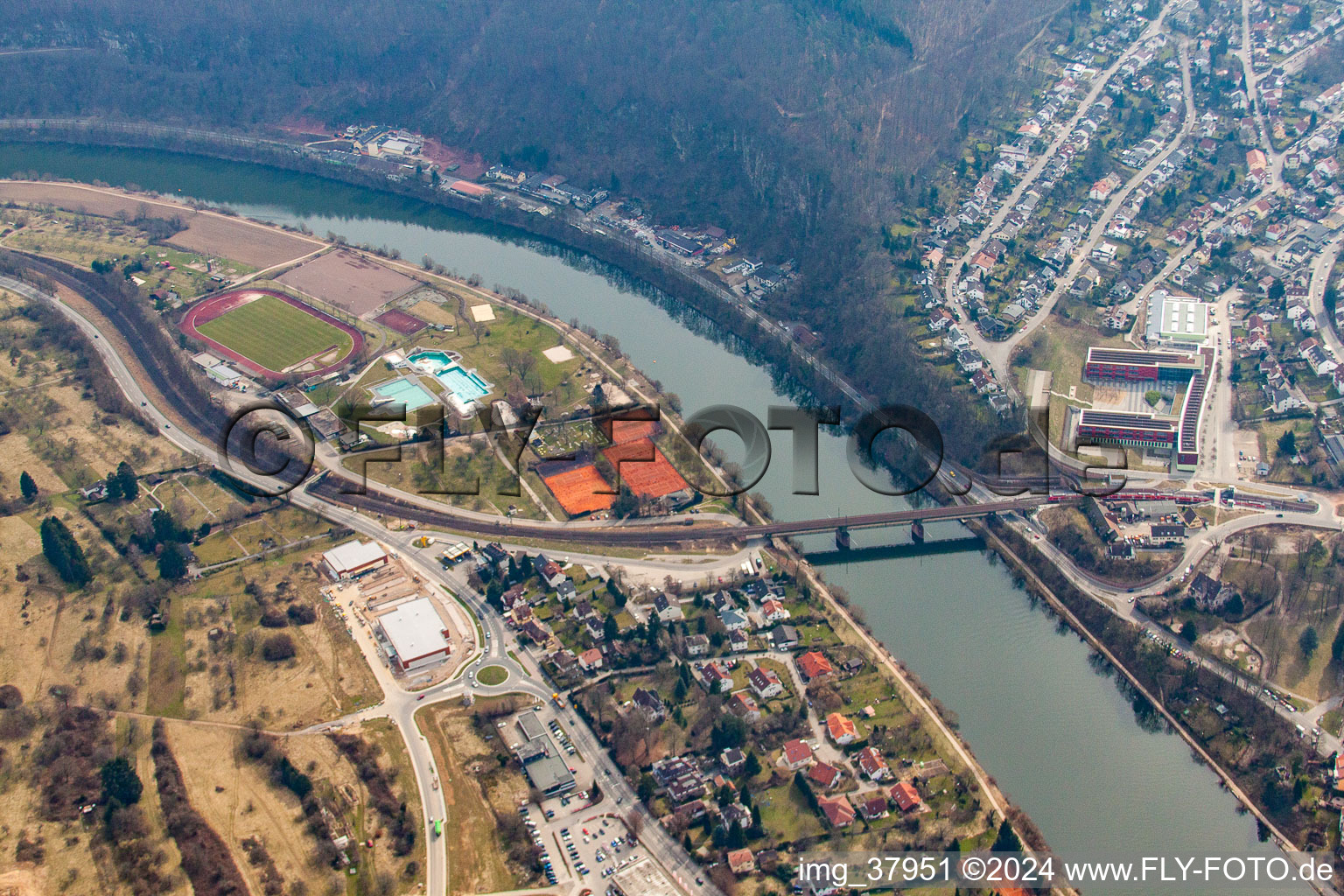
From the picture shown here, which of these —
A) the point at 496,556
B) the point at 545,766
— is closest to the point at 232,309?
the point at 496,556

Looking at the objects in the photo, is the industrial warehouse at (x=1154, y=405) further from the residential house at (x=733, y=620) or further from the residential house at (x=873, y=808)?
the residential house at (x=873, y=808)

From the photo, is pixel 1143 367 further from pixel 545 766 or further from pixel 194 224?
pixel 194 224

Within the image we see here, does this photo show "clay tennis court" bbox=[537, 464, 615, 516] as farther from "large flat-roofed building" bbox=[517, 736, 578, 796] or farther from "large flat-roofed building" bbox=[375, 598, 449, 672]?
"large flat-roofed building" bbox=[517, 736, 578, 796]

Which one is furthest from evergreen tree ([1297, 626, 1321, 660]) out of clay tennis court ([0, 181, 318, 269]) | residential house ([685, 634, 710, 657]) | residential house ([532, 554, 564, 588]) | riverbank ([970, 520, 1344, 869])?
clay tennis court ([0, 181, 318, 269])

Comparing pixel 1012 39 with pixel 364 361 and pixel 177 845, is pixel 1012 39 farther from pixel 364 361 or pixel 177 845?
pixel 177 845

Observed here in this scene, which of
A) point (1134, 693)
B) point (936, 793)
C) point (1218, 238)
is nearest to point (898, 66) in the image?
point (1218, 238)

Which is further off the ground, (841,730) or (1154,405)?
(1154,405)
